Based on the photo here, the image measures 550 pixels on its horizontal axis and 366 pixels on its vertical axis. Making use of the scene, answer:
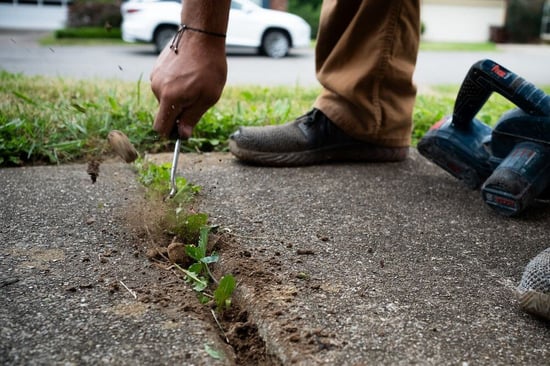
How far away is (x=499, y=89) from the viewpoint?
1.79 metres

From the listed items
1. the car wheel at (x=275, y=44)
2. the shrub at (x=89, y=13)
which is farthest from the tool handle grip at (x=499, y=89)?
the shrub at (x=89, y=13)

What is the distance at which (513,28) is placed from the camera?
20.2 metres

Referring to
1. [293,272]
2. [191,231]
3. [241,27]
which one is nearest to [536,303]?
[293,272]

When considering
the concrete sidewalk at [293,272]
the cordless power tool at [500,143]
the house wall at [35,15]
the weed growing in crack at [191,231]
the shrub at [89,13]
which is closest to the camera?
the concrete sidewalk at [293,272]

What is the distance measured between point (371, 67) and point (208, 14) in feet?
2.42

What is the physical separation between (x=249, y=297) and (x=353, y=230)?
0.44 metres

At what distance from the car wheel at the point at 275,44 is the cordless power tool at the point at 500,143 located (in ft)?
27.2

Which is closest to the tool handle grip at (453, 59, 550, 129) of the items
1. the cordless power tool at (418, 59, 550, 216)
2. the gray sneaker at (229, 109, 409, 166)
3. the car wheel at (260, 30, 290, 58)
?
the cordless power tool at (418, 59, 550, 216)

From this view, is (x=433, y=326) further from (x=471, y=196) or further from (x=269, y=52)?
(x=269, y=52)

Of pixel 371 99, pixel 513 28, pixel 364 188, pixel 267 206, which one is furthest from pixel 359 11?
pixel 513 28

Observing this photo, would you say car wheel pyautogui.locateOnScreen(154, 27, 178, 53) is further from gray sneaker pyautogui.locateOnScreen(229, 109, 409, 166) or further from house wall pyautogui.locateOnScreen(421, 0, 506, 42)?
house wall pyautogui.locateOnScreen(421, 0, 506, 42)

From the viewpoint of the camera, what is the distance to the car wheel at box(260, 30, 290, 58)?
10117 mm

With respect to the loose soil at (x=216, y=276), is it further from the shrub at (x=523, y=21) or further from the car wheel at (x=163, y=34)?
the shrub at (x=523, y=21)

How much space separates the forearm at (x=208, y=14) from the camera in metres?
1.49
